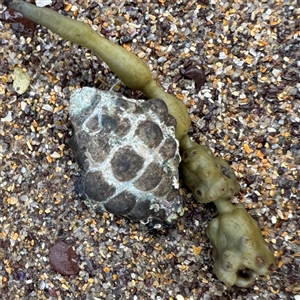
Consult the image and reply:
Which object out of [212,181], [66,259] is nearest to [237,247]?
[212,181]

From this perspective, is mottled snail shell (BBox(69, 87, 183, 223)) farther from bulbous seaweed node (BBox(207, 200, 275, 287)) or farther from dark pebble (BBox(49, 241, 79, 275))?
dark pebble (BBox(49, 241, 79, 275))

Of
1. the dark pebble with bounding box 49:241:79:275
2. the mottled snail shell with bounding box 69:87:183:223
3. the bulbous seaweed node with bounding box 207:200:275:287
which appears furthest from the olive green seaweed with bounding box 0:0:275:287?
the dark pebble with bounding box 49:241:79:275

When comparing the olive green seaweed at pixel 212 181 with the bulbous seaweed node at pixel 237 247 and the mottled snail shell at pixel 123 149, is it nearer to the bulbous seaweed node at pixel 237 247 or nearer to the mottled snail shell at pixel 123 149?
the bulbous seaweed node at pixel 237 247

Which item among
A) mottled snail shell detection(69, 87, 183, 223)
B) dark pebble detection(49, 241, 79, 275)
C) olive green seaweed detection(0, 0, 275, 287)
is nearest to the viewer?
mottled snail shell detection(69, 87, 183, 223)

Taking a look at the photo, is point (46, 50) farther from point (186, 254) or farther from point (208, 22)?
point (186, 254)

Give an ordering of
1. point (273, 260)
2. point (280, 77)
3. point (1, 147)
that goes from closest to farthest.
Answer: point (273, 260) → point (280, 77) → point (1, 147)

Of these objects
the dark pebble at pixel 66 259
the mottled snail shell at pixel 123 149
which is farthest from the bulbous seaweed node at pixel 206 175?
the dark pebble at pixel 66 259

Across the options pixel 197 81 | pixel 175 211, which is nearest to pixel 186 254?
pixel 175 211
